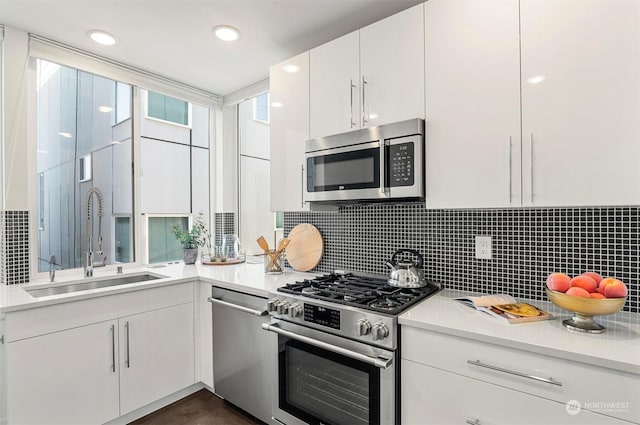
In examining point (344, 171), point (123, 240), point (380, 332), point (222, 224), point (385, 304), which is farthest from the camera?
point (222, 224)

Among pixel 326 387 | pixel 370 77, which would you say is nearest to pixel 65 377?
pixel 326 387

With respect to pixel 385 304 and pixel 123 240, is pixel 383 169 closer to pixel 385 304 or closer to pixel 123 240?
pixel 385 304

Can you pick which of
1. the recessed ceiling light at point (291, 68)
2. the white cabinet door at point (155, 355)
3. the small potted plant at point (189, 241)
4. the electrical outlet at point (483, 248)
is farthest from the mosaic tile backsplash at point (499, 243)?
the small potted plant at point (189, 241)

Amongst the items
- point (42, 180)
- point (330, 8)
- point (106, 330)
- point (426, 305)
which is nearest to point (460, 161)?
point (426, 305)

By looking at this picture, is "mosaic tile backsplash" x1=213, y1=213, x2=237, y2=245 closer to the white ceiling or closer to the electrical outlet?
the white ceiling

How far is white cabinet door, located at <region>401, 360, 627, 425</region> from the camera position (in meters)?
1.05

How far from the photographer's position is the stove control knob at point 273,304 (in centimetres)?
180

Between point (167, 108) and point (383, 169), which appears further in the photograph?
point (167, 108)

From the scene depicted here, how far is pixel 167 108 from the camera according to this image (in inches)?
120

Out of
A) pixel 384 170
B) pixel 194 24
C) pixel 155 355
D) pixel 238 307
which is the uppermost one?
pixel 194 24

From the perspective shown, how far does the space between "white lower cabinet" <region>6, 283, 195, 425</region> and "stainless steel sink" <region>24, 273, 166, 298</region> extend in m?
0.38

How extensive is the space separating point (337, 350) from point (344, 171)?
3.11 ft

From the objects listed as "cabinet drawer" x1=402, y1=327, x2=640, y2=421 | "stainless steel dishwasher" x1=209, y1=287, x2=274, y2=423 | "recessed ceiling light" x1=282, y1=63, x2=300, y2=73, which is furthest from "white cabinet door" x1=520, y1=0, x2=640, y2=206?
"stainless steel dishwasher" x1=209, y1=287, x2=274, y2=423

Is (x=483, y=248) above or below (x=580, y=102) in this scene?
below
